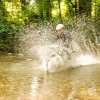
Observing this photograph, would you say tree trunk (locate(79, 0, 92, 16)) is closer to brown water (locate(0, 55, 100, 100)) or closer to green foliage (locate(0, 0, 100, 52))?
green foliage (locate(0, 0, 100, 52))

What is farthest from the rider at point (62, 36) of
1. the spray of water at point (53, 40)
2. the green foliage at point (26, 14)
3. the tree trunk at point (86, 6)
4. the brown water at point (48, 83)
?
the tree trunk at point (86, 6)

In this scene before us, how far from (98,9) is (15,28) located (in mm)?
10238

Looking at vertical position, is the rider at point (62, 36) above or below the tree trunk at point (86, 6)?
below

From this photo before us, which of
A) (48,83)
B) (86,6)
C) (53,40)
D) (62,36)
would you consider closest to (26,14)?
(86,6)

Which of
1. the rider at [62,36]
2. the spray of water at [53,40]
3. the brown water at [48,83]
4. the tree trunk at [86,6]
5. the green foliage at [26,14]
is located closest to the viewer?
the brown water at [48,83]

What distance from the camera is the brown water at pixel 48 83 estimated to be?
7164mm

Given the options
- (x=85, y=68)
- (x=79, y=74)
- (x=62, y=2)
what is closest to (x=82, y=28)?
(x=85, y=68)

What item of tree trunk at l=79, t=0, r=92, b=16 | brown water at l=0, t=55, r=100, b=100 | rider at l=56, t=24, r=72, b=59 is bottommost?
brown water at l=0, t=55, r=100, b=100

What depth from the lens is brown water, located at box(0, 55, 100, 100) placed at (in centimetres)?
716

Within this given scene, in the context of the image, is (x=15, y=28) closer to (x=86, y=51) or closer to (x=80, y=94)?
(x=86, y=51)

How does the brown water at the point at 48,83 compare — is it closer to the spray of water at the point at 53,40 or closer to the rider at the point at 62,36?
the rider at the point at 62,36

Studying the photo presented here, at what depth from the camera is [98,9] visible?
25188mm

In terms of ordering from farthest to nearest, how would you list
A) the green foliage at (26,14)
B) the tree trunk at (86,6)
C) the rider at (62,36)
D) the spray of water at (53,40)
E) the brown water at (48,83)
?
the tree trunk at (86,6), the green foliage at (26,14), the spray of water at (53,40), the rider at (62,36), the brown water at (48,83)

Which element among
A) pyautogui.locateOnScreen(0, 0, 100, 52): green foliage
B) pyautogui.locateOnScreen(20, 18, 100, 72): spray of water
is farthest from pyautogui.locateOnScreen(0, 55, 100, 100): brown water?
pyautogui.locateOnScreen(0, 0, 100, 52): green foliage
